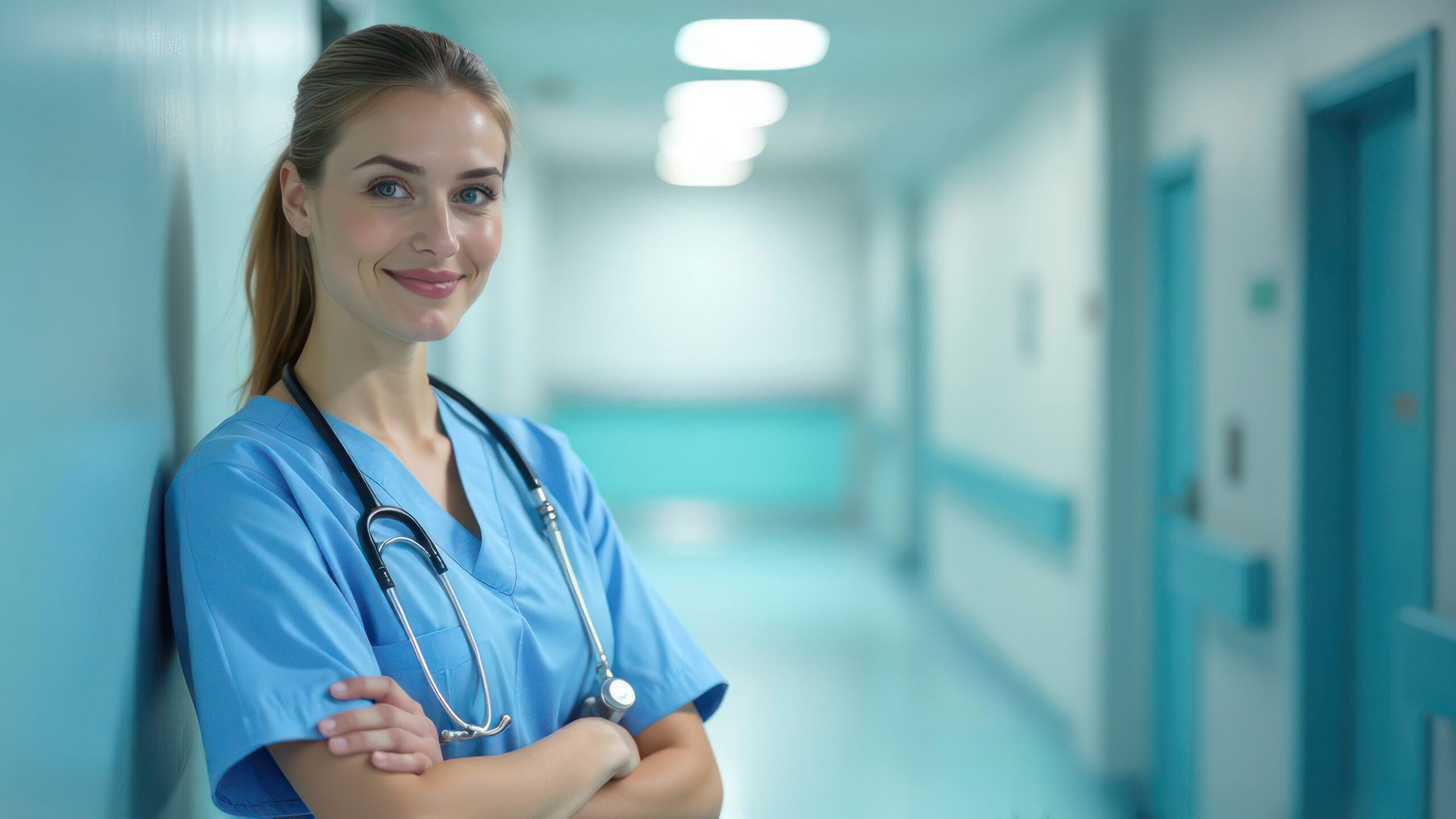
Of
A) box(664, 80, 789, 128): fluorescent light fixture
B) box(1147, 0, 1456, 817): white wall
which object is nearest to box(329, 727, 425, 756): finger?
box(1147, 0, 1456, 817): white wall

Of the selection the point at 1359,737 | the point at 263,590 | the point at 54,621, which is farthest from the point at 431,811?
the point at 1359,737

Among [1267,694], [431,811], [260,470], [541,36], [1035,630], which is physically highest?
[541,36]

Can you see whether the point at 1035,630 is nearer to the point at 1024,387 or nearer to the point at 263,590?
the point at 1024,387

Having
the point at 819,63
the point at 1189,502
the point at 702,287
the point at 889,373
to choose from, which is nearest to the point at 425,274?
the point at 1189,502

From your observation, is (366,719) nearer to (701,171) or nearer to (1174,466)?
(1174,466)

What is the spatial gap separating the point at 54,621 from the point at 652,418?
7024mm

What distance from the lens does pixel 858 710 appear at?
3.71 meters

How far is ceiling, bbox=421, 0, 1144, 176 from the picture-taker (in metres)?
3.50

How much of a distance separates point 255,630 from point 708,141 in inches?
204

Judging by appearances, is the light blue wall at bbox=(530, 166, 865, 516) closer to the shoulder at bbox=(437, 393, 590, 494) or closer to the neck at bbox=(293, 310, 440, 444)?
the shoulder at bbox=(437, 393, 590, 494)

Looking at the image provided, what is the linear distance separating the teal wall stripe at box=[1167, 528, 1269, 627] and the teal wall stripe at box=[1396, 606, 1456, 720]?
2.00 ft

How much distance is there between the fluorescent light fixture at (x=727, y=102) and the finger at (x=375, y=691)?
12.7ft

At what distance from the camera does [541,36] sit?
3.96 metres

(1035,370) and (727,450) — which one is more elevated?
(1035,370)
